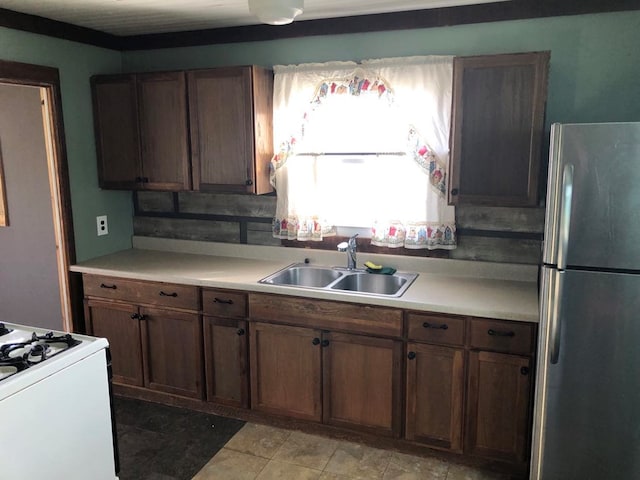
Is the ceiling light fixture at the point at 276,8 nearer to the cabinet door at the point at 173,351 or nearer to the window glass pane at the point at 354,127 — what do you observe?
the window glass pane at the point at 354,127

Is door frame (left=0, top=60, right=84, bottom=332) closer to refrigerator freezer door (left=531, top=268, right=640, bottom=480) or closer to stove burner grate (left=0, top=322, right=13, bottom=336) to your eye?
stove burner grate (left=0, top=322, right=13, bottom=336)

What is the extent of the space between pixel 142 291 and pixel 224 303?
559mm

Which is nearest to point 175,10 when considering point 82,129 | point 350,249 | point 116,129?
point 116,129

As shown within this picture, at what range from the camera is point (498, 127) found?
2.60m

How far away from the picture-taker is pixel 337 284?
307 cm

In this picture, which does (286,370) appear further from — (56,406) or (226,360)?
(56,406)

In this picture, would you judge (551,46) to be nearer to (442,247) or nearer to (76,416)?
(442,247)

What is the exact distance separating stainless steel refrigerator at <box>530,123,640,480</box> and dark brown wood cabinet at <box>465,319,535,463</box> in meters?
0.18

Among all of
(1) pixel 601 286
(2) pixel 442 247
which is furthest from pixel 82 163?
(1) pixel 601 286

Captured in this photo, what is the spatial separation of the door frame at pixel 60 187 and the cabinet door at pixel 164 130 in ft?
1.57

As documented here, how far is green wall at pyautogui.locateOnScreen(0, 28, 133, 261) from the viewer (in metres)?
3.18

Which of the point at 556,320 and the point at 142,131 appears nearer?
the point at 556,320

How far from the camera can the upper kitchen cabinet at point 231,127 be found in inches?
121

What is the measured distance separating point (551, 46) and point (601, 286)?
Answer: 1339 mm
